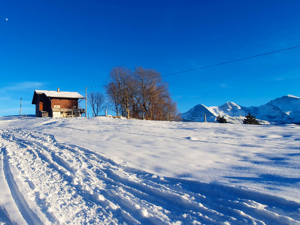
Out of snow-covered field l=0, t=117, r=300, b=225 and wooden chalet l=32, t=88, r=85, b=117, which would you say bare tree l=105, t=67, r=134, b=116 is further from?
snow-covered field l=0, t=117, r=300, b=225

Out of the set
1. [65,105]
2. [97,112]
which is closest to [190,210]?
[65,105]

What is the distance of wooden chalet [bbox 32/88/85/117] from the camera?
35938mm

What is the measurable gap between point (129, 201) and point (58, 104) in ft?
126

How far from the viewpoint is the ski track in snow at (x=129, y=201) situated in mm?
2572

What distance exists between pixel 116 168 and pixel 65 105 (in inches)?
1436

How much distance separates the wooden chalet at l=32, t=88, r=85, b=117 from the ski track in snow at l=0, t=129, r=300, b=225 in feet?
111

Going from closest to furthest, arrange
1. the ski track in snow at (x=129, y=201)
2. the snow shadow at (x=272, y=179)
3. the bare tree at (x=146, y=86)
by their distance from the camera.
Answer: the ski track in snow at (x=129, y=201), the snow shadow at (x=272, y=179), the bare tree at (x=146, y=86)

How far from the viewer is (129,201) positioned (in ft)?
10.2

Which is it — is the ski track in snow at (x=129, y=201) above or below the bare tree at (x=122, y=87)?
below

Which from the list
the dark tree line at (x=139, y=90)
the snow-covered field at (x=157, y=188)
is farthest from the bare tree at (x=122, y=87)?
the snow-covered field at (x=157, y=188)

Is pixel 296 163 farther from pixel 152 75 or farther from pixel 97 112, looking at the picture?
pixel 97 112

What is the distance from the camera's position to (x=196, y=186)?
349 centimetres

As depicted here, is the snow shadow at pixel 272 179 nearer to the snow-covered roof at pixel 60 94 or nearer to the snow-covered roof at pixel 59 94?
the snow-covered roof at pixel 59 94

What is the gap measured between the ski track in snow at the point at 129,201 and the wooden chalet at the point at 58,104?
111ft
